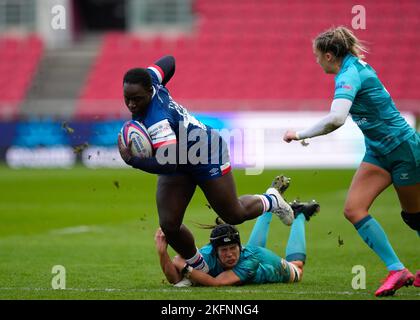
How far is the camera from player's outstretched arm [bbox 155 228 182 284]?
753 centimetres

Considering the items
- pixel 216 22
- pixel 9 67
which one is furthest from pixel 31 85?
pixel 216 22

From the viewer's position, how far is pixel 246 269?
7684 millimetres

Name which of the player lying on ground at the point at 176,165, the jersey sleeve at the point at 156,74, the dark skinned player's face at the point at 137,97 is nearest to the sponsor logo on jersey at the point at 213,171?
the player lying on ground at the point at 176,165

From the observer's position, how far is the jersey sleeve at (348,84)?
277 inches

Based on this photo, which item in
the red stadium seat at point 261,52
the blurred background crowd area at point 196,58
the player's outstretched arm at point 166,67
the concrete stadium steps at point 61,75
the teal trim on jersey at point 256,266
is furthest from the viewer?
the concrete stadium steps at point 61,75

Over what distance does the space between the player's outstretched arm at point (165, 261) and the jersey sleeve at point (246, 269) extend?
1.83ft

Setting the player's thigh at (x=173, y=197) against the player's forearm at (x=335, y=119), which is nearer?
the player's forearm at (x=335, y=119)

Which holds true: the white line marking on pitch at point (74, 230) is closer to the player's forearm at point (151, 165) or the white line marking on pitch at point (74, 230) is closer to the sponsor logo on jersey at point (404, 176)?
the player's forearm at point (151, 165)

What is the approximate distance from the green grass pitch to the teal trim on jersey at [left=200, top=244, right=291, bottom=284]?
0.48ft

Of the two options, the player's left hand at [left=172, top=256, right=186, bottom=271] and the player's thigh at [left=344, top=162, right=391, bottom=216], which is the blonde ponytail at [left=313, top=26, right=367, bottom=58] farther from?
the player's left hand at [left=172, top=256, right=186, bottom=271]

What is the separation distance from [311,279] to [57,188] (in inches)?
480

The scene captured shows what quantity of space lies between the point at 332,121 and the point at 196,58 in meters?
23.5

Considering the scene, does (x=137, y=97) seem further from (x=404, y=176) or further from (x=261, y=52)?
(x=261, y=52)
